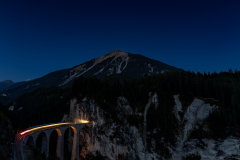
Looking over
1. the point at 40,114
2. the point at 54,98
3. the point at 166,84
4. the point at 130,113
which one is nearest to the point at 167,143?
the point at 130,113

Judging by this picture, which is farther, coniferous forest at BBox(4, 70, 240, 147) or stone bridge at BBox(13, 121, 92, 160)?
coniferous forest at BBox(4, 70, 240, 147)

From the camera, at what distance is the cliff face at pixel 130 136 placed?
58.1 m

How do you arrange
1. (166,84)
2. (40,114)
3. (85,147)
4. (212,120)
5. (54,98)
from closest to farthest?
(212,120) → (85,147) → (166,84) → (40,114) → (54,98)

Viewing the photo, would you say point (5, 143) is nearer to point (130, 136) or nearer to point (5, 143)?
point (5, 143)

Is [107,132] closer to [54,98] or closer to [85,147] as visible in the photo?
[85,147]

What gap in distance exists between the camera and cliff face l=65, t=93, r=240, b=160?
58.1m

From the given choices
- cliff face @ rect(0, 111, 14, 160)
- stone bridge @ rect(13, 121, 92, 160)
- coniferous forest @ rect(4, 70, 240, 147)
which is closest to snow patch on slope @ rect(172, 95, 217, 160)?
coniferous forest @ rect(4, 70, 240, 147)

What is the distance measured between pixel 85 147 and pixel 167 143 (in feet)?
126

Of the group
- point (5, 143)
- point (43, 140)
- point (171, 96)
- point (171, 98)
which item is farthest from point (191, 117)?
point (5, 143)

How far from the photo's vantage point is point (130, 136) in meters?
63.4

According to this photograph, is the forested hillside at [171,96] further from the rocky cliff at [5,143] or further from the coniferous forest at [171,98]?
the rocky cliff at [5,143]

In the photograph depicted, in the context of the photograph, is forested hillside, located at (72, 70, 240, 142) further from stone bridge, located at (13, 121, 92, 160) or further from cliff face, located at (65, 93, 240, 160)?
stone bridge, located at (13, 121, 92, 160)

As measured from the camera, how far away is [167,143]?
61125mm

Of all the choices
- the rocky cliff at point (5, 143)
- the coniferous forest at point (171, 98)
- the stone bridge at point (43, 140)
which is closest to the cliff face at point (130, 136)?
the coniferous forest at point (171, 98)
